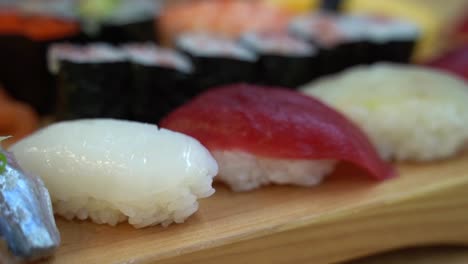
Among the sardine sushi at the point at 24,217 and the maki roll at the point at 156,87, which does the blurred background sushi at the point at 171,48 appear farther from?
the sardine sushi at the point at 24,217

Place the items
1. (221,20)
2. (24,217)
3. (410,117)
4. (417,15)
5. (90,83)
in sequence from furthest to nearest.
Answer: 1. (417,15)
2. (221,20)
3. (90,83)
4. (410,117)
5. (24,217)

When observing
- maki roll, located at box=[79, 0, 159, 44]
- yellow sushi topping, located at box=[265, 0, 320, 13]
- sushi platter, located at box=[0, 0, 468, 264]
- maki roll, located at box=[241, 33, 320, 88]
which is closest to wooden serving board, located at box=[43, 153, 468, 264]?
sushi platter, located at box=[0, 0, 468, 264]

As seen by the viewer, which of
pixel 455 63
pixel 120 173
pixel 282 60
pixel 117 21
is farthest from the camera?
pixel 117 21

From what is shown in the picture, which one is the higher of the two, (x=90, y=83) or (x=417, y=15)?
(x=417, y=15)

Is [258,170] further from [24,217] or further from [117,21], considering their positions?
[117,21]

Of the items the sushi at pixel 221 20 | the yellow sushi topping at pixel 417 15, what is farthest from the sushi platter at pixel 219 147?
the yellow sushi topping at pixel 417 15

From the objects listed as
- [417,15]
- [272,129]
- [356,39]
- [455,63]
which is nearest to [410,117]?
[272,129]

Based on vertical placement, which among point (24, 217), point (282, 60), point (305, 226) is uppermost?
point (282, 60)

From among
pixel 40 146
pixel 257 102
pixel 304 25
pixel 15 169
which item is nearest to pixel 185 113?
pixel 257 102
